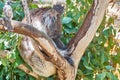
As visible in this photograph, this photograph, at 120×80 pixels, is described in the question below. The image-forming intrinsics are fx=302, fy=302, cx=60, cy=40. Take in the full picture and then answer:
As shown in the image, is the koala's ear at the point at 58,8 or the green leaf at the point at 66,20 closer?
the koala's ear at the point at 58,8

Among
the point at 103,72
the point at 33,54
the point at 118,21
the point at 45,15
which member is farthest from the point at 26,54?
the point at 118,21

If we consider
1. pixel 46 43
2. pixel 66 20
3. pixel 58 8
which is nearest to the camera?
pixel 46 43

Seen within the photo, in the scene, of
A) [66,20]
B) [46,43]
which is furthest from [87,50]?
[46,43]

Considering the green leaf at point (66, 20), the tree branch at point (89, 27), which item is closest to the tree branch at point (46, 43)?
the tree branch at point (89, 27)

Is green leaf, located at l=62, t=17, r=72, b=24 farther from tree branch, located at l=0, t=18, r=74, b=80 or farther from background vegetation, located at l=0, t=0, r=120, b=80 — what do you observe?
tree branch, located at l=0, t=18, r=74, b=80

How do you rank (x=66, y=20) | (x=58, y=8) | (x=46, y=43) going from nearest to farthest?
(x=46, y=43) → (x=58, y=8) → (x=66, y=20)

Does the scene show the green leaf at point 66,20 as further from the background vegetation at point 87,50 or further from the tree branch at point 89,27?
the tree branch at point 89,27

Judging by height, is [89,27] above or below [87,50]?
above

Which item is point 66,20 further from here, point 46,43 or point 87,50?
point 46,43

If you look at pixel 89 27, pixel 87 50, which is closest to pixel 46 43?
pixel 89 27

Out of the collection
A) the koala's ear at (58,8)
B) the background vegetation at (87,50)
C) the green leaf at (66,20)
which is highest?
the koala's ear at (58,8)

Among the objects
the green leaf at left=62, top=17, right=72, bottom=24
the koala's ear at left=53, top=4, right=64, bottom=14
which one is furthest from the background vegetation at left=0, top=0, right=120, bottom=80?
the koala's ear at left=53, top=4, right=64, bottom=14

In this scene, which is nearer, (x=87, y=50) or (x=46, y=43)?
(x=46, y=43)

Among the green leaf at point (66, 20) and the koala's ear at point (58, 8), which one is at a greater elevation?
the koala's ear at point (58, 8)
